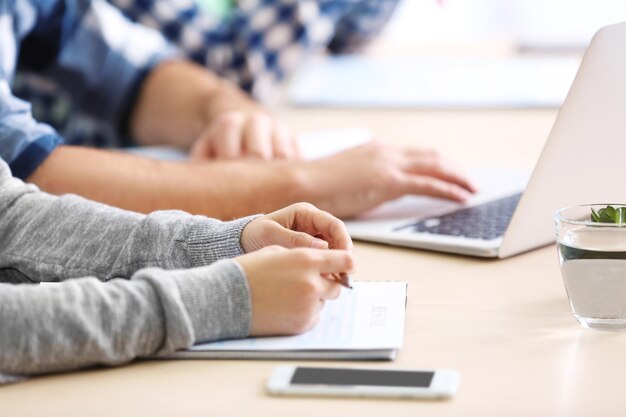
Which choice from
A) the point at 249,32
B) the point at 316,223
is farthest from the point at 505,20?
the point at 316,223

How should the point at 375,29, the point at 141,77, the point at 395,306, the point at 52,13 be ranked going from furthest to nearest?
the point at 375,29 < the point at 141,77 < the point at 52,13 < the point at 395,306

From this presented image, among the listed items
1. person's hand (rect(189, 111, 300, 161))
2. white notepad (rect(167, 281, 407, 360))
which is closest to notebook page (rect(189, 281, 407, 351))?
white notepad (rect(167, 281, 407, 360))

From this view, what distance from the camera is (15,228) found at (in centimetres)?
88

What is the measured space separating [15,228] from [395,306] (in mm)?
311

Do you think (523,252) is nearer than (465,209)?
Yes

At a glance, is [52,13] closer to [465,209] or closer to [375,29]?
[465,209]

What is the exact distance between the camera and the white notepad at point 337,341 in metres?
0.72

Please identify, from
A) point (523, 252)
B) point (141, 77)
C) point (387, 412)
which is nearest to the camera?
point (387, 412)

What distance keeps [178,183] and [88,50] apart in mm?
536

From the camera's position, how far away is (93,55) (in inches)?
64.0

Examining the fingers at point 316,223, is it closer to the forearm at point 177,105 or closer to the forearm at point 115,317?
the forearm at point 115,317

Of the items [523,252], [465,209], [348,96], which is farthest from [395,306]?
[348,96]

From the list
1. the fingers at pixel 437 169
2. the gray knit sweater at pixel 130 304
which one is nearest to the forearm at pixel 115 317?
the gray knit sweater at pixel 130 304

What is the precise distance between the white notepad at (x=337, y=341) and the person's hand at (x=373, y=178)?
1.09 feet
